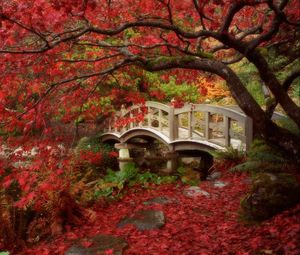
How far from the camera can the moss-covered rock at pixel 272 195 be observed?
5977mm

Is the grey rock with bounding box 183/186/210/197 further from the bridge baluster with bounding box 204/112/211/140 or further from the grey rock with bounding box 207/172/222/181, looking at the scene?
the bridge baluster with bounding box 204/112/211/140

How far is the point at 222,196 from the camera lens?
852 cm

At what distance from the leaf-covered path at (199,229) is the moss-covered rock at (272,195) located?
→ 0.17m

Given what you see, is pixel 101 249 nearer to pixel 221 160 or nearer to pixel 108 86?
pixel 221 160

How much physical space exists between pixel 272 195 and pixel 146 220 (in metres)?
2.78

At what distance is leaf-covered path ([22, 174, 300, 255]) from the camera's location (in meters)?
5.46

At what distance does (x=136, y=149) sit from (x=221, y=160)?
6.50 m

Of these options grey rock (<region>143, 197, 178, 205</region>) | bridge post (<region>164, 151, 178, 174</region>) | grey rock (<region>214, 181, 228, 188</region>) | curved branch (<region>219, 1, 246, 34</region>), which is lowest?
grey rock (<region>143, 197, 178, 205</region>)

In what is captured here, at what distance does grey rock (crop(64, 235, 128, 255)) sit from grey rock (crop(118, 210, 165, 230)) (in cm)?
72

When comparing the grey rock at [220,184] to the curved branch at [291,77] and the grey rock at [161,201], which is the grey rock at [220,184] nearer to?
the grey rock at [161,201]

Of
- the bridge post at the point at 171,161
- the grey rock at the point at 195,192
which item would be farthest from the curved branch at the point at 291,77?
the bridge post at the point at 171,161

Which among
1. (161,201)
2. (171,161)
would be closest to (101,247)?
(161,201)

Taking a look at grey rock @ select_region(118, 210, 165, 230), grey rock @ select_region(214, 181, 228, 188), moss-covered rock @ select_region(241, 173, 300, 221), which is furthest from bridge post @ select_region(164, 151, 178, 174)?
moss-covered rock @ select_region(241, 173, 300, 221)

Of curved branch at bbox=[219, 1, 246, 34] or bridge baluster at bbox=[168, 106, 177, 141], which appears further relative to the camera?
bridge baluster at bbox=[168, 106, 177, 141]
